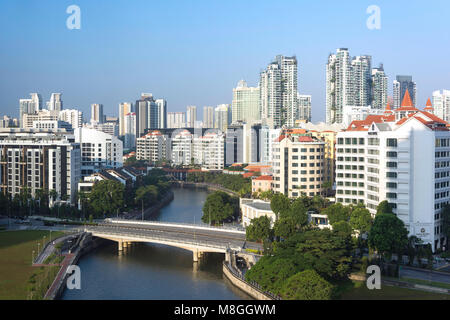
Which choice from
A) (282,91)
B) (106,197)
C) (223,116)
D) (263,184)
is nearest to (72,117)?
(223,116)

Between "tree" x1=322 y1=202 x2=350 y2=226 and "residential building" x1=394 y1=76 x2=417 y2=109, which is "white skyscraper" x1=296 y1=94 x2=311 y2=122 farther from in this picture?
"tree" x1=322 y1=202 x2=350 y2=226


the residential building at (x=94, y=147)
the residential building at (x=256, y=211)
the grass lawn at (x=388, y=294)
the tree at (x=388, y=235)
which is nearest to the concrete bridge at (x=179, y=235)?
the residential building at (x=256, y=211)

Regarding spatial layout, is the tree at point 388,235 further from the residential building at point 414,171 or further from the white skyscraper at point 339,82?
the white skyscraper at point 339,82

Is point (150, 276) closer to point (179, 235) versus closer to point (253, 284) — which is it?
Result: point (179, 235)
